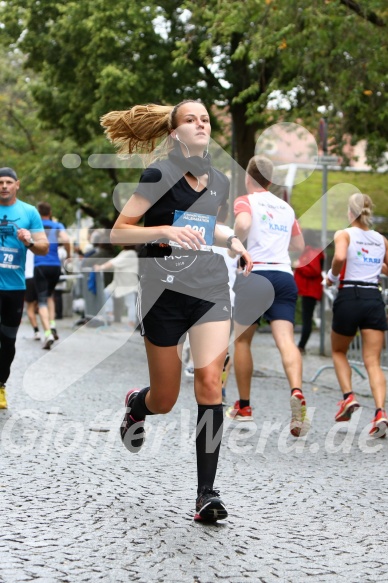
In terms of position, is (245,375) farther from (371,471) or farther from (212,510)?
(212,510)

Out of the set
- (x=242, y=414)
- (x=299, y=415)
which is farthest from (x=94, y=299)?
(x=299, y=415)

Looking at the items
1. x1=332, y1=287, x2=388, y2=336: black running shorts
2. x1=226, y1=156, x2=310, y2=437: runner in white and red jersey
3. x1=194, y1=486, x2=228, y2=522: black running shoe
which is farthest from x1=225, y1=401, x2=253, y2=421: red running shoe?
x1=194, y1=486, x2=228, y2=522: black running shoe

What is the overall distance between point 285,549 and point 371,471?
2153 mm

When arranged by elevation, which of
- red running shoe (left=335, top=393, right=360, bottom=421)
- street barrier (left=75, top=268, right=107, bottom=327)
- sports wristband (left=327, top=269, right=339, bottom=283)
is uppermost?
sports wristband (left=327, top=269, right=339, bottom=283)

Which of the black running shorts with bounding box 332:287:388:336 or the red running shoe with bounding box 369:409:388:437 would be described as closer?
the red running shoe with bounding box 369:409:388:437

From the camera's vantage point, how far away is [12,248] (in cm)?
880

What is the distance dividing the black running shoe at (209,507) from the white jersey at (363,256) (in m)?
3.99

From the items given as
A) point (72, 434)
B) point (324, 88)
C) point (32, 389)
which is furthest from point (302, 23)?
point (72, 434)

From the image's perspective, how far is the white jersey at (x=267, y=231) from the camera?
823 cm

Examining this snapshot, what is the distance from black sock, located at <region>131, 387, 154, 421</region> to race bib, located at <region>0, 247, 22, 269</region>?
3.14 m

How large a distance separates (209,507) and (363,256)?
412 cm

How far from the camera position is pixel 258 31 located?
48.1 ft

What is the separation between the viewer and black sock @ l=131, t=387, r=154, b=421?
5812mm

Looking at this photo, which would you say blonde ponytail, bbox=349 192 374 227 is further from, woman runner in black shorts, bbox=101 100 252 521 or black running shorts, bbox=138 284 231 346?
black running shorts, bbox=138 284 231 346
